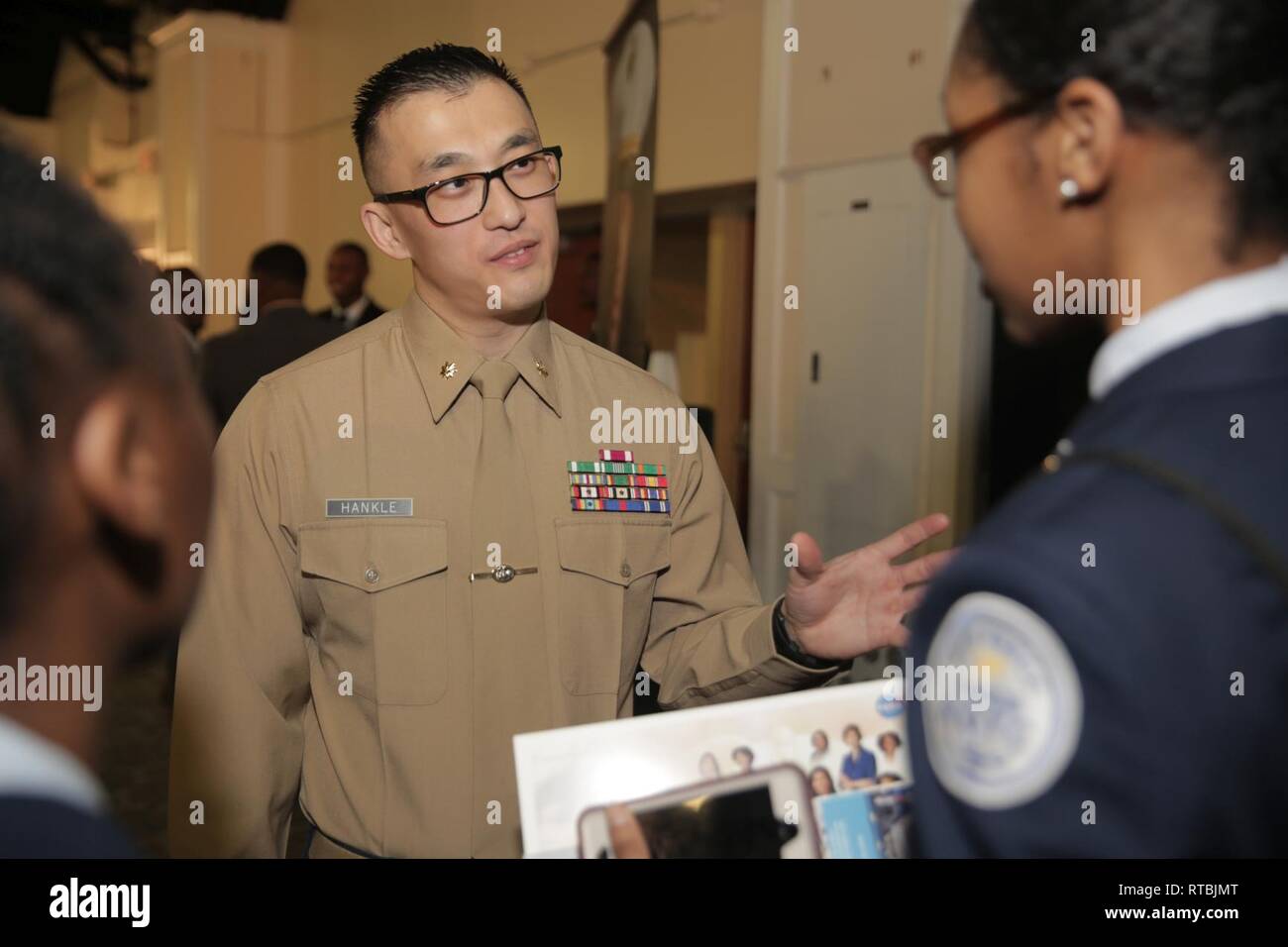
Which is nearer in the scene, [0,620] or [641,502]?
[0,620]

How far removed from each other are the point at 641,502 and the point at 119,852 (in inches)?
40.8

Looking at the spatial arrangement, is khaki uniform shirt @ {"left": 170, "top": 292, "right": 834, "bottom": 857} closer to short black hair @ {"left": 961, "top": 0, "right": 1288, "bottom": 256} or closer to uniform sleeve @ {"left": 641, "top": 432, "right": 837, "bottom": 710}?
uniform sleeve @ {"left": 641, "top": 432, "right": 837, "bottom": 710}

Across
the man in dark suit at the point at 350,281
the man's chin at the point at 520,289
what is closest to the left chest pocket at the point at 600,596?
the man's chin at the point at 520,289

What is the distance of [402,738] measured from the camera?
1.45 meters

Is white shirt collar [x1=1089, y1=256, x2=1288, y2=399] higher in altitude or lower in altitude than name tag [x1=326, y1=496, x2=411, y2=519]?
higher

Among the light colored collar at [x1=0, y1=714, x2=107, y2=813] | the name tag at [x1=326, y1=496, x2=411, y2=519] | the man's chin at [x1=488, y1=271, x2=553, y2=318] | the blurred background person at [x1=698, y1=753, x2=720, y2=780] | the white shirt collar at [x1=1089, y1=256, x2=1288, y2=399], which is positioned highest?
the man's chin at [x1=488, y1=271, x2=553, y2=318]

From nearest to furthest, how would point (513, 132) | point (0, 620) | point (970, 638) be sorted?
point (0, 620), point (970, 638), point (513, 132)

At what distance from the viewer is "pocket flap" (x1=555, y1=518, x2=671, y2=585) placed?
61.4 inches

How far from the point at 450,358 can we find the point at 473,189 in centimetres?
23

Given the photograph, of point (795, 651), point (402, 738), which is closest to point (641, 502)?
point (795, 651)

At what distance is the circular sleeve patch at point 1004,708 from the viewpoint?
2.21ft

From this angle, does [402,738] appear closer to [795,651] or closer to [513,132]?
[795,651]

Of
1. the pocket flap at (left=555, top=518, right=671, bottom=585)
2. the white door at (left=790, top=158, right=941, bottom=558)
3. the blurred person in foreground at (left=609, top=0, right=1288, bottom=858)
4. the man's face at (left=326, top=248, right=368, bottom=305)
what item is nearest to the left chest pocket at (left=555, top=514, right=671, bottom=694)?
the pocket flap at (left=555, top=518, right=671, bottom=585)

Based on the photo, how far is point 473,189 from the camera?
5.13ft
